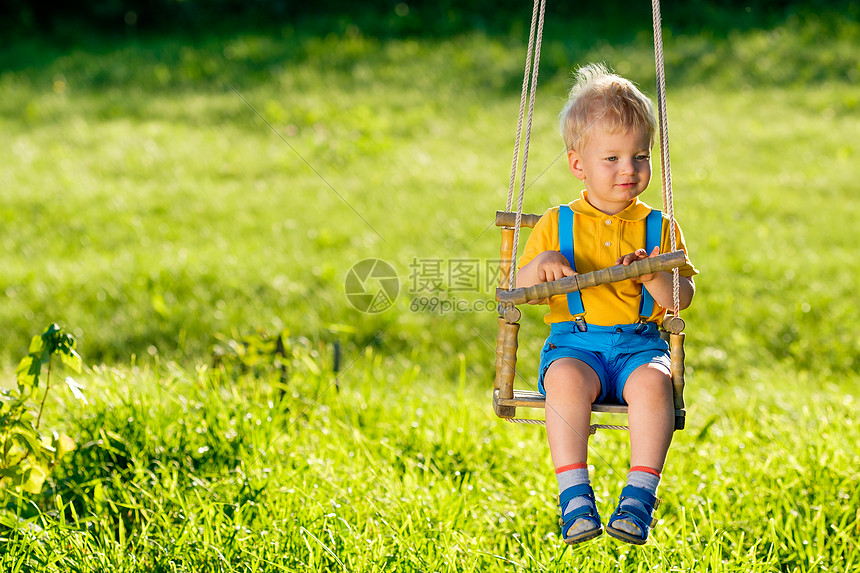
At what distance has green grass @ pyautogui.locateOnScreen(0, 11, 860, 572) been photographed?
10.4ft

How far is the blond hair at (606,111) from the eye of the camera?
2.59 meters

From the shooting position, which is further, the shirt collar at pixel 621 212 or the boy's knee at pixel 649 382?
the shirt collar at pixel 621 212

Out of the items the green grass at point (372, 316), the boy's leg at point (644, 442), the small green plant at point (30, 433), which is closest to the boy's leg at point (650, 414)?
the boy's leg at point (644, 442)

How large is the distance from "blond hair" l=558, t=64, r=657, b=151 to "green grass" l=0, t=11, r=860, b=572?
1.40 metres

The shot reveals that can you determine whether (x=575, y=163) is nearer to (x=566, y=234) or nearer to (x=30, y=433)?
(x=566, y=234)

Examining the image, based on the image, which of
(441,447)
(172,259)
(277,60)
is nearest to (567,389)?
(441,447)

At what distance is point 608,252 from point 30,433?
2.09 m

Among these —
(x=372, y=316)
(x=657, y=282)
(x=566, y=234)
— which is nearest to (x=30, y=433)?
(x=566, y=234)

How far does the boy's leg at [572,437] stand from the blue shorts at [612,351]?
2.6 inches

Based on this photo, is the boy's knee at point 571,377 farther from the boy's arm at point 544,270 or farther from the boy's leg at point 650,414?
the boy's arm at point 544,270

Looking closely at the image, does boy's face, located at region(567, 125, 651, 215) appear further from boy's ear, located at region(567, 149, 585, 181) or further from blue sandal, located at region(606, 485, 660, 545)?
blue sandal, located at region(606, 485, 660, 545)

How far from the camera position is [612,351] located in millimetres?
2719

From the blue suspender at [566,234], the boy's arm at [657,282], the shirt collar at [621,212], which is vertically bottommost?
the boy's arm at [657,282]

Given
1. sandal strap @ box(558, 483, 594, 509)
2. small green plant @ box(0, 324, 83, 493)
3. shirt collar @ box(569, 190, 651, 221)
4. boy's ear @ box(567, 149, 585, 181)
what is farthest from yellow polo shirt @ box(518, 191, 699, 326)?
small green plant @ box(0, 324, 83, 493)
